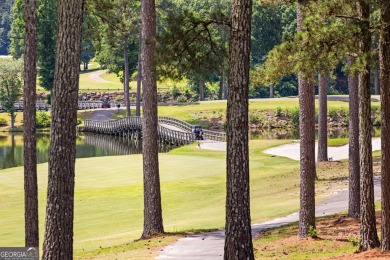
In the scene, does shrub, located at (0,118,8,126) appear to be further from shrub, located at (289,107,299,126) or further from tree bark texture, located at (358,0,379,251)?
tree bark texture, located at (358,0,379,251)

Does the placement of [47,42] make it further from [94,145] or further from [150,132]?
[150,132]

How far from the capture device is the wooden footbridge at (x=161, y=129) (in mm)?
72625

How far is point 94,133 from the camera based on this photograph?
93125 mm

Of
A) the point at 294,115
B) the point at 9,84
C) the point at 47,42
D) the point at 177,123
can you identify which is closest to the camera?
the point at 177,123

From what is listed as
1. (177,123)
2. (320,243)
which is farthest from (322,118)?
(177,123)

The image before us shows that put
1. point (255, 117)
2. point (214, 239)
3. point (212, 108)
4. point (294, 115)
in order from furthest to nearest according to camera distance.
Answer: point (212, 108) < point (255, 117) < point (294, 115) < point (214, 239)

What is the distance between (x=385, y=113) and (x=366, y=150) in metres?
1.19

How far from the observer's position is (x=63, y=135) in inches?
520

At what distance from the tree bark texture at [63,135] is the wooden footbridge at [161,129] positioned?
182 feet

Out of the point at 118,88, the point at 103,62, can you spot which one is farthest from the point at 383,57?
the point at 118,88

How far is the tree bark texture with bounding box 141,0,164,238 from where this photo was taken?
74.6 feet

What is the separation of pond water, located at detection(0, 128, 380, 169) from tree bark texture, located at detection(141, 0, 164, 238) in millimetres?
38892

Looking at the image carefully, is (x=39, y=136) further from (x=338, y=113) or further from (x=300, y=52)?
(x=300, y=52)

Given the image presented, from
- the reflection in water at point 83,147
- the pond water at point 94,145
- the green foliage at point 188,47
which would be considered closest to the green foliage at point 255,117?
the pond water at point 94,145
